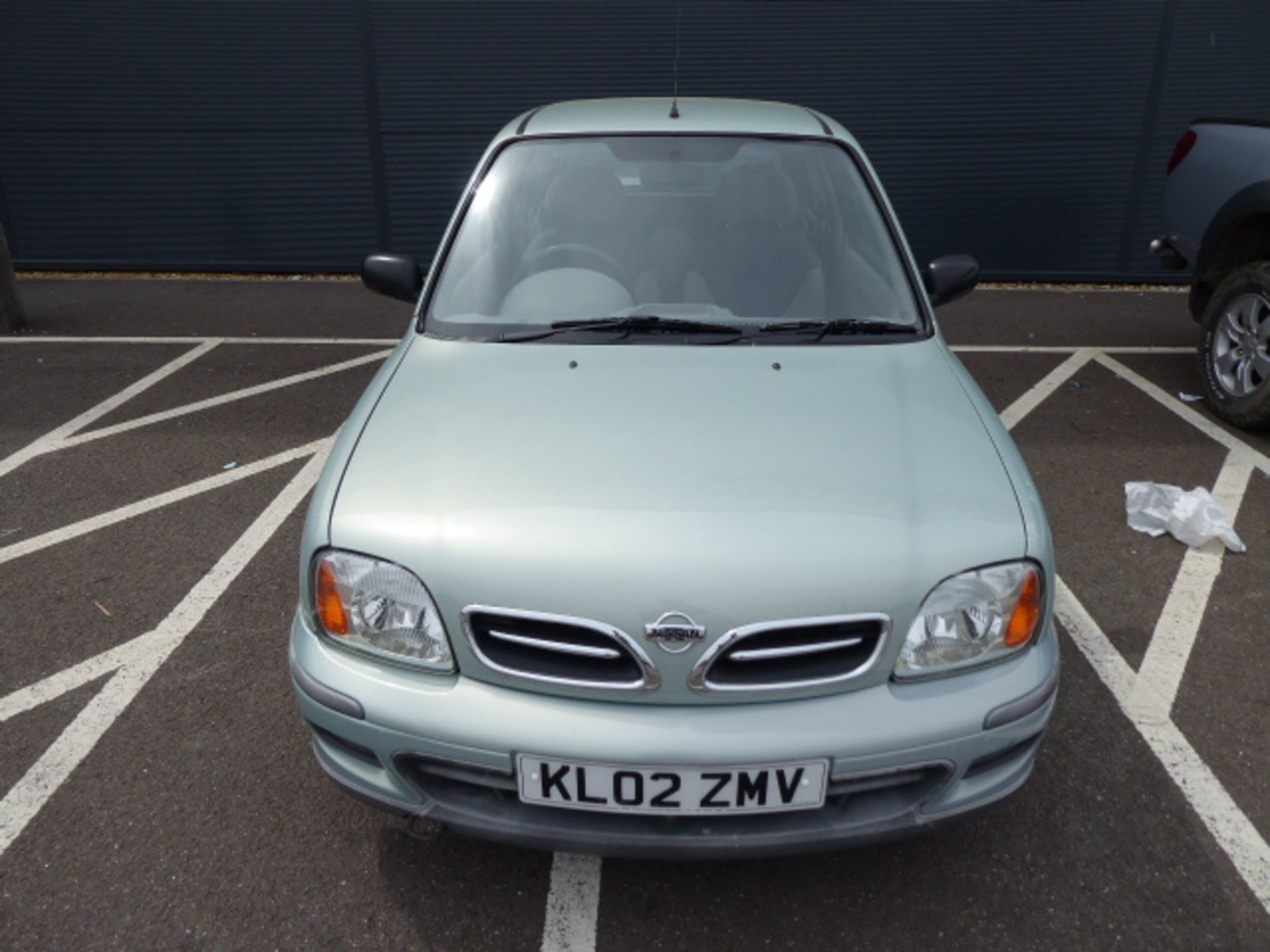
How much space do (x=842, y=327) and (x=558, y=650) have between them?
132cm

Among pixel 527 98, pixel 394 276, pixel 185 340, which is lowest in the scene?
pixel 185 340

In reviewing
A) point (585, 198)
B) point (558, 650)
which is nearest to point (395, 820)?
point (558, 650)

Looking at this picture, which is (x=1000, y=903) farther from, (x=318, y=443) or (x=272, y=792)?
(x=318, y=443)

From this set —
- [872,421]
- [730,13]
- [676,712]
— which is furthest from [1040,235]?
[676,712]

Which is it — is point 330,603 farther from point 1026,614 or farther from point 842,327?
point 842,327

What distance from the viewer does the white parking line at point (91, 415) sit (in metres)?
4.61

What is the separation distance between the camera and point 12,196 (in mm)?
8625

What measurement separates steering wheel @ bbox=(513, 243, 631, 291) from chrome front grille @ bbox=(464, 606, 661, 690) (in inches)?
52.3

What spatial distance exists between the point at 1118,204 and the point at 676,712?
27.2 ft

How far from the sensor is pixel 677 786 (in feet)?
5.70

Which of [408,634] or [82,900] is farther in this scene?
[82,900]

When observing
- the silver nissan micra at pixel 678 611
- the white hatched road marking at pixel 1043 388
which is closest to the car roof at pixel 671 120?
the silver nissan micra at pixel 678 611

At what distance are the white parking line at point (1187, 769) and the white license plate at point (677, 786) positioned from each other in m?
1.26

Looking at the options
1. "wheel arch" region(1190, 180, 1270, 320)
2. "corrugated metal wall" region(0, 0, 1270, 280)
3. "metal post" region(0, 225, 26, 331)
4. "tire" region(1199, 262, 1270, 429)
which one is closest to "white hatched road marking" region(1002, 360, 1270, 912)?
"tire" region(1199, 262, 1270, 429)
